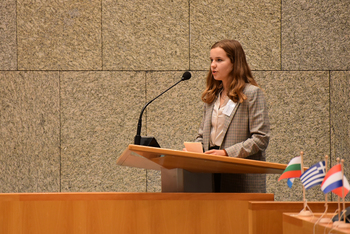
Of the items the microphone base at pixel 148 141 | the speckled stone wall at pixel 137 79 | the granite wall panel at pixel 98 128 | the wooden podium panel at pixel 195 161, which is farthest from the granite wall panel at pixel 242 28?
the wooden podium panel at pixel 195 161

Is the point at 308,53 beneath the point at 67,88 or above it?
above

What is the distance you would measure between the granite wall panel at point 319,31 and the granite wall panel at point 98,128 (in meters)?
1.68

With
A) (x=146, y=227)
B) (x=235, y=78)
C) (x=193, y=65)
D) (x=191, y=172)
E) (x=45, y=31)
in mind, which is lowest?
(x=146, y=227)

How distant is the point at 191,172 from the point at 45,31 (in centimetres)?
257

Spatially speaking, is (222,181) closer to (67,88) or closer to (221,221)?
(221,221)

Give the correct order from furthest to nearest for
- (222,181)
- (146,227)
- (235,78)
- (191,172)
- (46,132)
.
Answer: (46,132)
(235,78)
(222,181)
(191,172)
(146,227)

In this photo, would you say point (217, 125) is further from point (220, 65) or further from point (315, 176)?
point (315, 176)

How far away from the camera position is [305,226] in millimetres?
1208

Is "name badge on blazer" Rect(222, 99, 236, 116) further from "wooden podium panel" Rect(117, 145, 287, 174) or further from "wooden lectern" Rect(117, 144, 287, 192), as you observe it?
"wooden podium panel" Rect(117, 145, 287, 174)

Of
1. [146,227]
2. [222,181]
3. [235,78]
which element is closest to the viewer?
[146,227]

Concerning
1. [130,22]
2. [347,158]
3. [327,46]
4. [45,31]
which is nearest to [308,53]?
[327,46]

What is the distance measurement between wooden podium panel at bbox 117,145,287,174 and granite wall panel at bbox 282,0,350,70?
2.53 metres

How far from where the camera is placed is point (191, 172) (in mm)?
2055

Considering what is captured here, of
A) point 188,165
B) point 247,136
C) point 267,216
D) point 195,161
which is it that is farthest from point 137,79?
point 267,216
